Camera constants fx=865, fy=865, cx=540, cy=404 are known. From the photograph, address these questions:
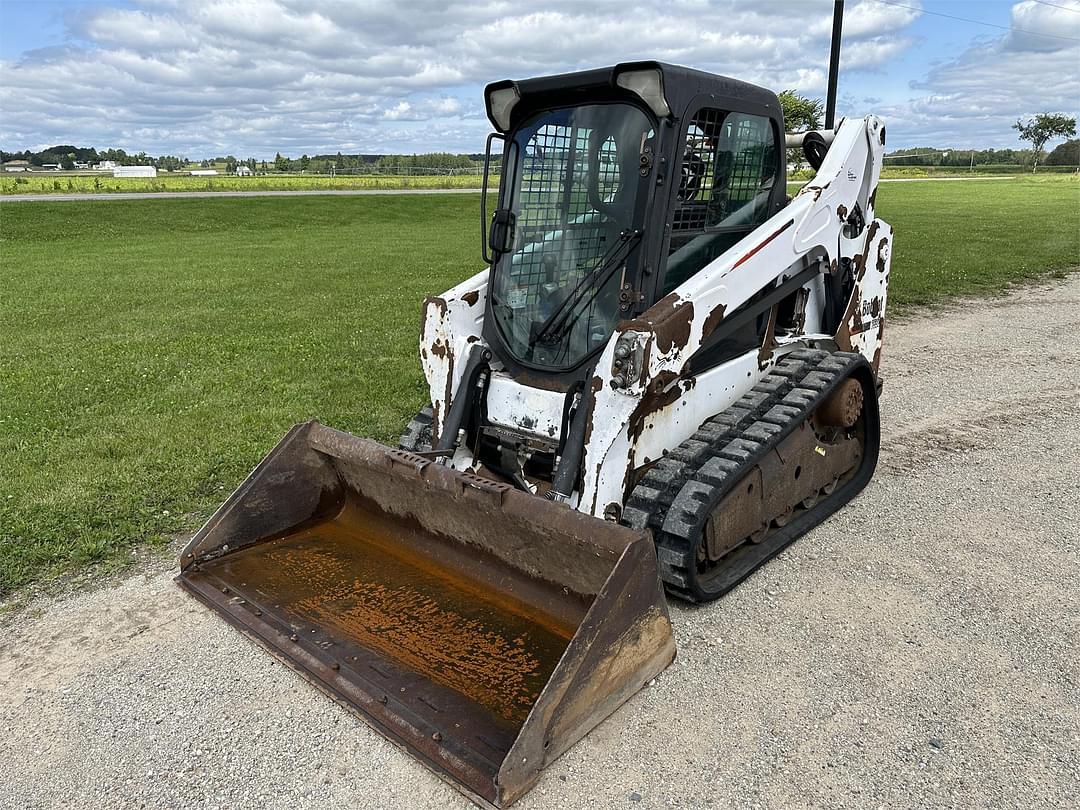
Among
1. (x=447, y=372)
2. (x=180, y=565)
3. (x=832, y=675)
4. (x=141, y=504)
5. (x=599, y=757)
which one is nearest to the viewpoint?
(x=599, y=757)

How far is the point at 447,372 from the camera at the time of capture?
14.9 feet

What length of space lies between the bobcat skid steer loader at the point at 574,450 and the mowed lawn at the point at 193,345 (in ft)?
4.55

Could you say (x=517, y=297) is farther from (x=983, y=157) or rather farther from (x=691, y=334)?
(x=983, y=157)

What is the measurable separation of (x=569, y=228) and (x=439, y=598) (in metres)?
1.90

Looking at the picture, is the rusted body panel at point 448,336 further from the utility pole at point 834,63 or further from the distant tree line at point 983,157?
the distant tree line at point 983,157

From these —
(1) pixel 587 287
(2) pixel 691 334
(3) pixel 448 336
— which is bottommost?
(3) pixel 448 336

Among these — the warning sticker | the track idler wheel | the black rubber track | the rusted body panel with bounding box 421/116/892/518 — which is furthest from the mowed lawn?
the track idler wheel

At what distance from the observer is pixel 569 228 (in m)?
4.30

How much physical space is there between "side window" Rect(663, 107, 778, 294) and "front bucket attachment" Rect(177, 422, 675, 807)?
4.94 feet

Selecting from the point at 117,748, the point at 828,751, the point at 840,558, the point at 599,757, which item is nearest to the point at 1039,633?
the point at 840,558

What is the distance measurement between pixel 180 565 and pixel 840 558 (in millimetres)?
3255

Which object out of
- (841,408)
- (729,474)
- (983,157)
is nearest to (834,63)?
(841,408)

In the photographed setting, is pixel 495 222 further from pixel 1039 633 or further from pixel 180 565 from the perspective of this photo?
pixel 1039 633

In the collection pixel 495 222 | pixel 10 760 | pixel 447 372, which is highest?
pixel 495 222
